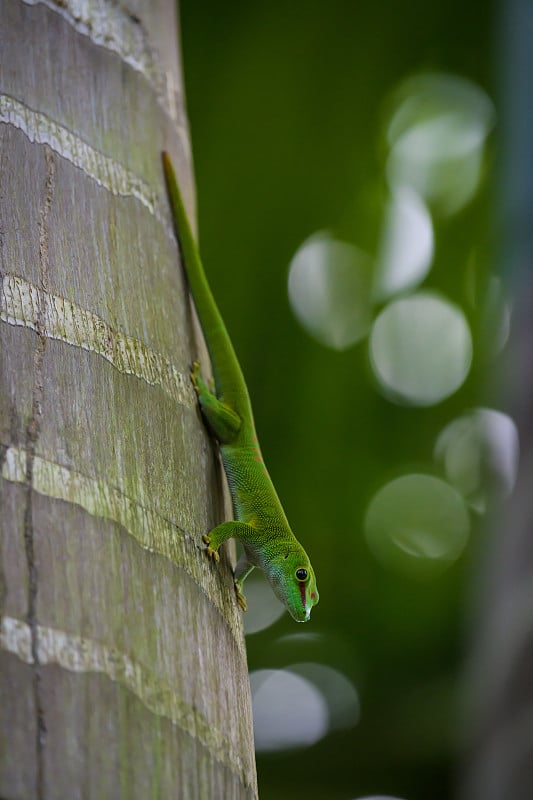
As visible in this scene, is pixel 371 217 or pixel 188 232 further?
pixel 371 217

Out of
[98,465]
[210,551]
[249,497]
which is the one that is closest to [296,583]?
[249,497]

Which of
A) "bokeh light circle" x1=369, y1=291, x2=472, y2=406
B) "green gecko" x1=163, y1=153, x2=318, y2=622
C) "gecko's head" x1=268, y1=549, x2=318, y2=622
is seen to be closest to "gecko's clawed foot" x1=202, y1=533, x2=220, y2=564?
"green gecko" x1=163, y1=153, x2=318, y2=622

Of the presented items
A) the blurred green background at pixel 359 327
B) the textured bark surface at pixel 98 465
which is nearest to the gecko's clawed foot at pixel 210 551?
the textured bark surface at pixel 98 465

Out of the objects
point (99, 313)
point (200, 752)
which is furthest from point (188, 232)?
point (200, 752)

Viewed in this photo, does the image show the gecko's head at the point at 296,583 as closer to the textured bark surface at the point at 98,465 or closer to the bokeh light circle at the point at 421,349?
the textured bark surface at the point at 98,465

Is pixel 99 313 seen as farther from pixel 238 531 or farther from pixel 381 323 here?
pixel 381 323

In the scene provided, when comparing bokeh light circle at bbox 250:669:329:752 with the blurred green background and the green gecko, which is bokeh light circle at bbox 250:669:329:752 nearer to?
the blurred green background

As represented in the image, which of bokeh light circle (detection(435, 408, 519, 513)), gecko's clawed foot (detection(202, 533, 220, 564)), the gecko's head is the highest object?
bokeh light circle (detection(435, 408, 519, 513))
